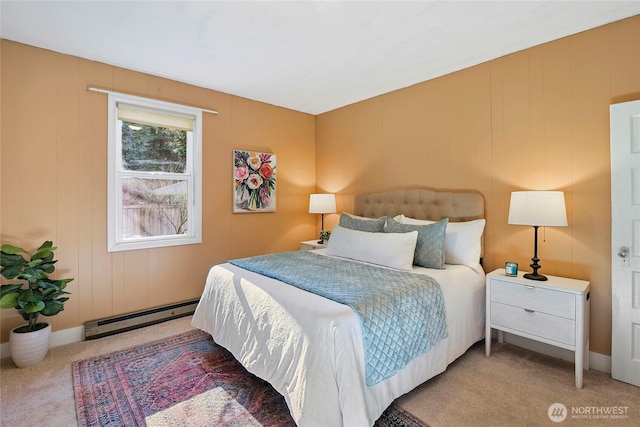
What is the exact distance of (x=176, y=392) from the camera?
204 centimetres

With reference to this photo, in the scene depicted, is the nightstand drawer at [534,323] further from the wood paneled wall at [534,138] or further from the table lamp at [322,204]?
the table lamp at [322,204]

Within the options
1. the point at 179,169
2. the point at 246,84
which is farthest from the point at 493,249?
the point at 179,169

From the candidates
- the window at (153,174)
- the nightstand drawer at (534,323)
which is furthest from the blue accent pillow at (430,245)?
the window at (153,174)

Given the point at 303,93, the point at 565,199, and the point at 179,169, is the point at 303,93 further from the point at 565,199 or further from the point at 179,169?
the point at 565,199

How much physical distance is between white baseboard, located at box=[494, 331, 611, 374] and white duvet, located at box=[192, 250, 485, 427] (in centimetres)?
33

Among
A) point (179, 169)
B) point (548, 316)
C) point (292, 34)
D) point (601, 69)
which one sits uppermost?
point (292, 34)

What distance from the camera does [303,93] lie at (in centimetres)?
375

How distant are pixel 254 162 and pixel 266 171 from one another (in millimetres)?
203

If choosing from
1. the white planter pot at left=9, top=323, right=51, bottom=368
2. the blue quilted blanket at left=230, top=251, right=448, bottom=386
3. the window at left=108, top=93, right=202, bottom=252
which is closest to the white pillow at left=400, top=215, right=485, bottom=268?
the blue quilted blanket at left=230, top=251, right=448, bottom=386

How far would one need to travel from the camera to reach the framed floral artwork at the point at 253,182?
3.82 m

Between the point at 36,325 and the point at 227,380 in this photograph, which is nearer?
the point at 227,380

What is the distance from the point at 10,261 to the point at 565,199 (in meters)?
4.22

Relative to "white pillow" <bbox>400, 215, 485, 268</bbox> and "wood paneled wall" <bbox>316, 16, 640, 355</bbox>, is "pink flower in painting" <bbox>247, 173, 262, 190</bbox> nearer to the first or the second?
"wood paneled wall" <bbox>316, 16, 640, 355</bbox>

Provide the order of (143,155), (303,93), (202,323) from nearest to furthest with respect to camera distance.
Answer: (202,323), (143,155), (303,93)
